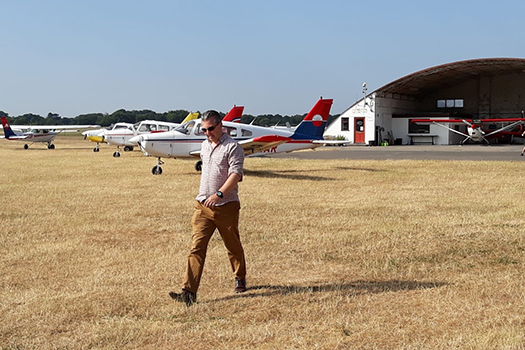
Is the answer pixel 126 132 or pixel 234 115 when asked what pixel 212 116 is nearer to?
pixel 126 132

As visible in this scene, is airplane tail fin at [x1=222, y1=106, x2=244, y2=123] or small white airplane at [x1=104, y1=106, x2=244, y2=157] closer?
small white airplane at [x1=104, y1=106, x2=244, y2=157]

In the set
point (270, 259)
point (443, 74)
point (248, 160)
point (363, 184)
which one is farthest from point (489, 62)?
point (270, 259)

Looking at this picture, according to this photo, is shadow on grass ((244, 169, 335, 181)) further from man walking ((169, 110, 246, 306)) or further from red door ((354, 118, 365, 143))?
red door ((354, 118, 365, 143))

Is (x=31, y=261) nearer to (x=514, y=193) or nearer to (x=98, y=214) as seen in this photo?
(x=98, y=214)

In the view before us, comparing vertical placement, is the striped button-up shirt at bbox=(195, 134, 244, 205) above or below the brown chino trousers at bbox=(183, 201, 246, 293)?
above

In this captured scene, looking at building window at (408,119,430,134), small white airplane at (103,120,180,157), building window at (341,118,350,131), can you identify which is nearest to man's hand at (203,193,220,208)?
small white airplane at (103,120,180,157)

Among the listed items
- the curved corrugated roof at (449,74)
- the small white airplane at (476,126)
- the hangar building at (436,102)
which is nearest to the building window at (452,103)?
the hangar building at (436,102)

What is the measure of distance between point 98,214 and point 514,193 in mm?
8226

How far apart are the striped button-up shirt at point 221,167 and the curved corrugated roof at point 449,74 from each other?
38696 millimetres

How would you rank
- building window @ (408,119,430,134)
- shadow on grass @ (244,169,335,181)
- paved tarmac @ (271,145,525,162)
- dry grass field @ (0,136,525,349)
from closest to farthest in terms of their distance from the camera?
dry grass field @ (0,136,525,349)
shadow on grass @ (244,169,335,181)
paved tarmac @ (271,145,525,162)
building window @ (408,119,430,134)

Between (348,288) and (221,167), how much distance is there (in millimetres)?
1589

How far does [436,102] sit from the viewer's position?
164ft

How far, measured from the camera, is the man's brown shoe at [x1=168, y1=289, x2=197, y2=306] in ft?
15.5

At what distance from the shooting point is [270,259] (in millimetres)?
6355
